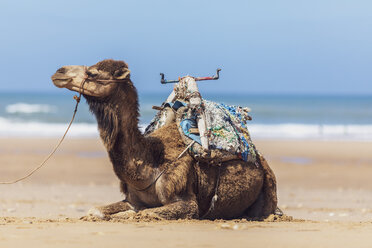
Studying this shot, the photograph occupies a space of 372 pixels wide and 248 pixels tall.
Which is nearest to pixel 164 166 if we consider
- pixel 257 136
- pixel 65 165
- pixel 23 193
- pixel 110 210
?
pixel 110 210

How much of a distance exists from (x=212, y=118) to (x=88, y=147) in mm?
15901

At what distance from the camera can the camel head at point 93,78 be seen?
25.0ft

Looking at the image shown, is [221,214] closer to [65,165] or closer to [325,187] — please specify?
[325,187]

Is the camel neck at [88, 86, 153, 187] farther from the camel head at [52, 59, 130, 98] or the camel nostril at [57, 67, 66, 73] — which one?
the camel nostril at [57, 67, 66, 73]

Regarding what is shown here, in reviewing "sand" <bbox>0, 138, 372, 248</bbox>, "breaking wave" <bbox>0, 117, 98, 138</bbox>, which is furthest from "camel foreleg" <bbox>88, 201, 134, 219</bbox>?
"breaking wave" <bbox>0, 117, 98, 138</bbox>

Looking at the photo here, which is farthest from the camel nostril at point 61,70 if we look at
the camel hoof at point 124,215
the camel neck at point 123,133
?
the camel hoof at point 124,215

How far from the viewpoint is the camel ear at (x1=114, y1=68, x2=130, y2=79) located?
306 inches

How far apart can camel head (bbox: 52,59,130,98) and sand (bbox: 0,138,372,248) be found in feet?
4.82

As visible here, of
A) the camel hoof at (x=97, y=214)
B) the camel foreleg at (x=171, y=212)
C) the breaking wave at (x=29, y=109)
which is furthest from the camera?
the breaking wave at (x=29, y=109)

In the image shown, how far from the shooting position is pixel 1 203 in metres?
11.6

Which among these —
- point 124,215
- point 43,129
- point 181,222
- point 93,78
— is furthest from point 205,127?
point 43,129

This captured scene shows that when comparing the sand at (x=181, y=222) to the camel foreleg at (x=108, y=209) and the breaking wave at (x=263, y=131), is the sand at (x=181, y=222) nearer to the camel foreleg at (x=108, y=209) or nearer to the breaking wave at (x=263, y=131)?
the camel foreleg at (x=108, y=209)

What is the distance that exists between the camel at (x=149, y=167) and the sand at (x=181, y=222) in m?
0.34

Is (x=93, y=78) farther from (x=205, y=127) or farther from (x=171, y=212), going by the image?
(x=171, y=212)
